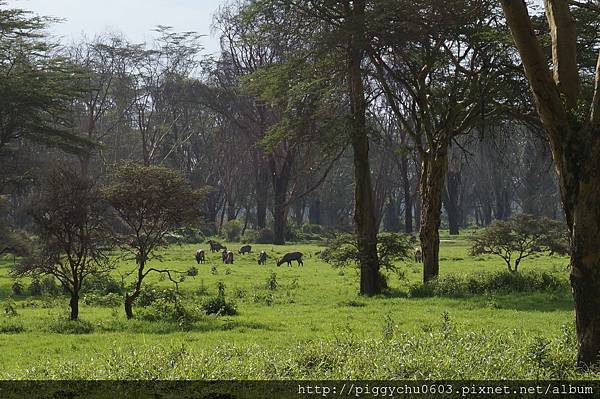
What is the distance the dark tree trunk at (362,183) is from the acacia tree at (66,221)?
23.9ft

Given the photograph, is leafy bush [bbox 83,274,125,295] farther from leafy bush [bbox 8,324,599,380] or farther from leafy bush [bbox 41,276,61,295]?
leafy bush [bbox 8,324,599,380]

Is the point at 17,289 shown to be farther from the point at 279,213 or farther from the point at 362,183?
the point at 279,213

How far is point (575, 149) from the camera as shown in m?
8.07

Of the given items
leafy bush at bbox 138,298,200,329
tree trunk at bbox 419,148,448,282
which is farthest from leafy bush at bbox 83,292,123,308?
tree trunk at bbox 419,148,448,282

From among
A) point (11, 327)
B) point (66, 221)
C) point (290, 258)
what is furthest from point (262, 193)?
point (11, 327)

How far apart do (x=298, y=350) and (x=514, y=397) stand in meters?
3.26

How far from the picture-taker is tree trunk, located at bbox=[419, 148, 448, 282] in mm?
21375

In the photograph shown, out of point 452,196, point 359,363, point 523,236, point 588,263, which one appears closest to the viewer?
point 359,363

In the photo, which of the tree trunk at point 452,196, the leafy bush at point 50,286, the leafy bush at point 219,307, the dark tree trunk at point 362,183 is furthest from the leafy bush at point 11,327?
the tree trunk at point 452,196

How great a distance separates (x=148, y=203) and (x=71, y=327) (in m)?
3.12

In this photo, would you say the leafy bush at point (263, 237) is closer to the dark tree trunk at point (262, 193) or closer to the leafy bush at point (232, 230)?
the leafy bush at point (232, 230)

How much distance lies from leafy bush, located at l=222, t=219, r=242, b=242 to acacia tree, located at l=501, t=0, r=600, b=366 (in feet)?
156

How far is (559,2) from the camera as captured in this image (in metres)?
8.54

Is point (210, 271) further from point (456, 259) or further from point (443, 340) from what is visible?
point (443, 340)
